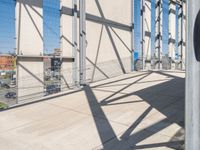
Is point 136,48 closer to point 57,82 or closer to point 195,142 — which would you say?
point 57,82

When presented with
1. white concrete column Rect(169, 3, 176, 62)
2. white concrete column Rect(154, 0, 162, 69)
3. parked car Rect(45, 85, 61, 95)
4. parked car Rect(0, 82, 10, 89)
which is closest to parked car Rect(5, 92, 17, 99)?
parked car Rect(0, 82, 10, 89)

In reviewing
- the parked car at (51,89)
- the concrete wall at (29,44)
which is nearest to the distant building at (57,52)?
the concrete wall at (29,44)

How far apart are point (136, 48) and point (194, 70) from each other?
1119 cm

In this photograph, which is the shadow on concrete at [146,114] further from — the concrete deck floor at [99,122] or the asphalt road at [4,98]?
the asphalt road at [4,98]

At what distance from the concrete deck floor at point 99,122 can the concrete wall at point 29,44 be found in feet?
3.91

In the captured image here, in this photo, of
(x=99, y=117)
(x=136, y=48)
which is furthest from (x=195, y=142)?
(x=136, y=48)

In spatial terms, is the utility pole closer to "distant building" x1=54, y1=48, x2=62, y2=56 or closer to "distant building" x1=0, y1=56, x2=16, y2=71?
"distant building" x1=54, y1=48, x2=62, y2=56

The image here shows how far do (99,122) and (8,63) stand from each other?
3649mm

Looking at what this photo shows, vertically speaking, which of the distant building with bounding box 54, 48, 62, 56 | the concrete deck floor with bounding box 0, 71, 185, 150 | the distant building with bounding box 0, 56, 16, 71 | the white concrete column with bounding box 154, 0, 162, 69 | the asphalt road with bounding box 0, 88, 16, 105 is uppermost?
the white concrete column with bounding box 154, 0, 162, 69

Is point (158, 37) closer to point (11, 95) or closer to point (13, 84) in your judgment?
point (13, 84)

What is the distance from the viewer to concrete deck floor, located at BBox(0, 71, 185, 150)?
353 centimetres

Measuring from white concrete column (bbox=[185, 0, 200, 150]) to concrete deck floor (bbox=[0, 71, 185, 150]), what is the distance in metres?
1.73

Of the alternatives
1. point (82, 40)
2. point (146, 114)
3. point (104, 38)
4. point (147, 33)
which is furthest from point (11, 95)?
point (147, 33)

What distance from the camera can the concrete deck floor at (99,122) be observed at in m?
3.53
